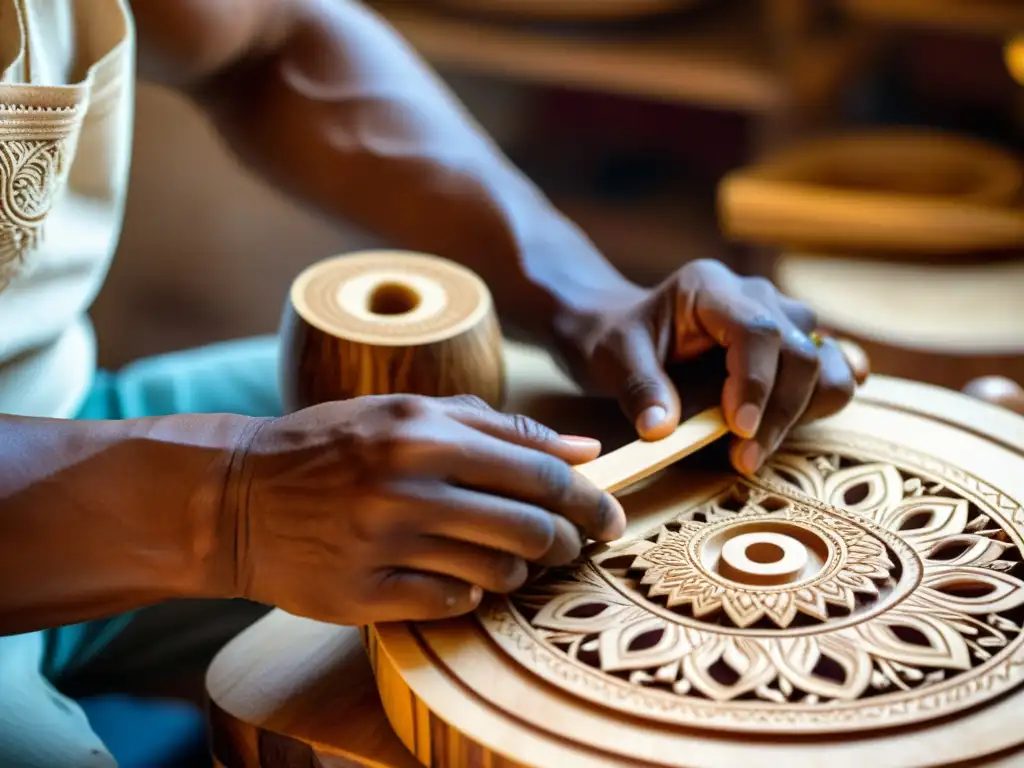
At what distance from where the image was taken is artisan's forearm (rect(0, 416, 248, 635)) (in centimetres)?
70

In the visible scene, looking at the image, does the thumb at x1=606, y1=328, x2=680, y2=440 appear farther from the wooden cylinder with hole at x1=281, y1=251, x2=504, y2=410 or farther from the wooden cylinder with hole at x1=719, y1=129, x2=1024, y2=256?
the wooden cylinder with hole at x1=719, y1=129, x2=1024, y2=256

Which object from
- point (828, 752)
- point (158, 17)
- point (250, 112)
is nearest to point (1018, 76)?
point (250, 112)

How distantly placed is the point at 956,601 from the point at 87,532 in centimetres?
52

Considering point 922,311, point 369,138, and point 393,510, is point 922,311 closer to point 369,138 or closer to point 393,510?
point 369,138

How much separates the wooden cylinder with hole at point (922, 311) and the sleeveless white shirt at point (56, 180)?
727 millimetres

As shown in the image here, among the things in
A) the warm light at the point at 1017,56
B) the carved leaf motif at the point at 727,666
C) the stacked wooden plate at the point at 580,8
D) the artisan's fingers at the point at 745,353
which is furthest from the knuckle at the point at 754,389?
the stacked wooden plate at the point at 580,8

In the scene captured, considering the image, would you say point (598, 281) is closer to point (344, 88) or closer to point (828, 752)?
point (344, 88)

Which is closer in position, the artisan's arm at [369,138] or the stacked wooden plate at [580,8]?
the artisan's arm at [369,138]

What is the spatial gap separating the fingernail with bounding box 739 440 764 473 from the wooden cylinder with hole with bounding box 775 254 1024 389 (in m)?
0.47

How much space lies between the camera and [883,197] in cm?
155

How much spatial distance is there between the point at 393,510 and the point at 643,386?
27 centimetres

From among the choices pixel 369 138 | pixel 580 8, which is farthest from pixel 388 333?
pixel 580 8

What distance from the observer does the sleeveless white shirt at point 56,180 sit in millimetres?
824

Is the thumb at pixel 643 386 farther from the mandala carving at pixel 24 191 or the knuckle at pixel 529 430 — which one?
the mandala carving at pixel 24 191
